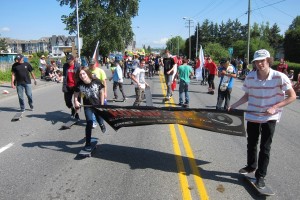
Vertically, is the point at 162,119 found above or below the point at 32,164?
above

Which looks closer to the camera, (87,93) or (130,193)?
(130,193)

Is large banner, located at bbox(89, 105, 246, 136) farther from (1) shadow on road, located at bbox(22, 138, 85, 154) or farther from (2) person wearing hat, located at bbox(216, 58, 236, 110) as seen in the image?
(2) person wearing hat, located at bbox(216, 58, 236, 110)

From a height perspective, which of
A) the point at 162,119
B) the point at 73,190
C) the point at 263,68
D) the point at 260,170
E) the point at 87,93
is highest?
the point at 263,68

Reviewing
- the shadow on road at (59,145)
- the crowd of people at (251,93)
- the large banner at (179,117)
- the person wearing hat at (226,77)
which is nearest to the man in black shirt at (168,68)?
the crowd of people at (251,93)

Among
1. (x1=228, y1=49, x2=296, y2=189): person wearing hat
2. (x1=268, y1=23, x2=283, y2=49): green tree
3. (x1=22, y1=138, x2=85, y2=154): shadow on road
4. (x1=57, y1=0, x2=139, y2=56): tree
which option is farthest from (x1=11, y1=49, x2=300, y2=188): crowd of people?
(x1=268, y1=23, x2=283, y2=49): green tree

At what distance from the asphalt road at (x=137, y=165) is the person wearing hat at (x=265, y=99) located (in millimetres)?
590

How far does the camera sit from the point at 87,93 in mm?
6156

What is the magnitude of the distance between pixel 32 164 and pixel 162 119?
2432 millimetres

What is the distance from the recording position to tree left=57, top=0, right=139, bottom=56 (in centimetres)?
5359

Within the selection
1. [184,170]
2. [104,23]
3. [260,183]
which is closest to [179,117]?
[184,170]

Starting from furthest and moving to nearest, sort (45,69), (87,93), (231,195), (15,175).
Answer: (45,69)
(87,93)
(15,175)
(231,195)

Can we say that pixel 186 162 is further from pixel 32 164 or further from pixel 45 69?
pixel 45 69

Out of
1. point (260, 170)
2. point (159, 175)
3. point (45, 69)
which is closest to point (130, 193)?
point (159, 175)

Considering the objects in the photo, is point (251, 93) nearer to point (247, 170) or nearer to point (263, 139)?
point (263, 139)
